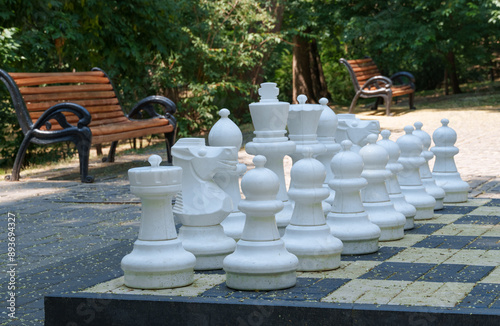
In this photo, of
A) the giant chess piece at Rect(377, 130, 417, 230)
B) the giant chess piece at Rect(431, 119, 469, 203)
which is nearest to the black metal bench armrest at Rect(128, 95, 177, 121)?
the giant chess piece at Rect(431, 119, 469, 203)

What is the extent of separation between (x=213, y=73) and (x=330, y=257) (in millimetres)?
9954

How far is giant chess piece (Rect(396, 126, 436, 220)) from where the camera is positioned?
13.6 feet

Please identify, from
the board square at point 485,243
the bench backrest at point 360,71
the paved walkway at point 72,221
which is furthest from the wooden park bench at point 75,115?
the bench backrest at point 360,71

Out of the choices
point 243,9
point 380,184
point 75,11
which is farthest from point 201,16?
point 380,184

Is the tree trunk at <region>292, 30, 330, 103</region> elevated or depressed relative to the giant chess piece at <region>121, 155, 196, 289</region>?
elevated

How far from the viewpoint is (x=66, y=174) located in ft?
27.8

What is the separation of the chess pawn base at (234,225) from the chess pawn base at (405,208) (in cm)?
89

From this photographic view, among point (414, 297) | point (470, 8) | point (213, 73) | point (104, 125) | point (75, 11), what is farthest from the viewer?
point (470, 8)

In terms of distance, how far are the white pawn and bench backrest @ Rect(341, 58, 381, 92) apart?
11.5 m

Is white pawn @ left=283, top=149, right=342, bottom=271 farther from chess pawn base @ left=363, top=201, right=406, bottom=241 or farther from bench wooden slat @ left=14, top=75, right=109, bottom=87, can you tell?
bench wooden slat @ left=14, top=75, right=109, bottom=87

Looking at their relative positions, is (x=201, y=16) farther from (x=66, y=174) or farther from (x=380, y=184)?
(x=380, y=184)

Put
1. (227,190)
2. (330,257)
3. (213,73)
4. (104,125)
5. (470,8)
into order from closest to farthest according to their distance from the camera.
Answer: (330,257)
(227,190)
(104,125)
(213,73)
(470,8)

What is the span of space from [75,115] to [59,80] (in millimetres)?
464

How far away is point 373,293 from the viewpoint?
2.51 meters
